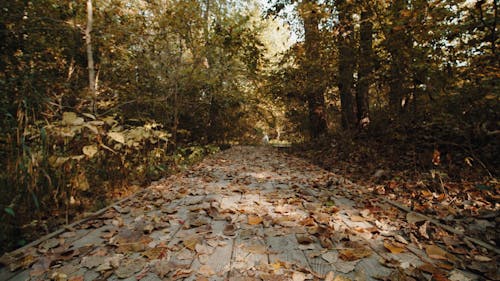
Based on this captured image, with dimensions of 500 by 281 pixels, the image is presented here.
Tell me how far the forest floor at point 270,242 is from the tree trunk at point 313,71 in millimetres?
2934

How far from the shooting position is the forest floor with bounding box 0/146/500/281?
1.27 meters

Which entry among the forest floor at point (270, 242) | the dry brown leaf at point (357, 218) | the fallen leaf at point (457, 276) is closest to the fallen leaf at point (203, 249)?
the forest floor at point (270, 242)

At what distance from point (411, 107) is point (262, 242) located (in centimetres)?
388

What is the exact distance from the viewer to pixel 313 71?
543 centimetres

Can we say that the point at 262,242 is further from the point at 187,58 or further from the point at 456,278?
the point at 187,58

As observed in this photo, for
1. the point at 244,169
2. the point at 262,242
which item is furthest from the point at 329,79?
the point at 262,242

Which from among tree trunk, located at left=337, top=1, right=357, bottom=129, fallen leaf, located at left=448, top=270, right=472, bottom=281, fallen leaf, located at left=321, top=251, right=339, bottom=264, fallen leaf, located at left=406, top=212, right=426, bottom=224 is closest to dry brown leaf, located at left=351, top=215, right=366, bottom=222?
fallen leaf, located at left=406, top=212, right=426, bottom=224

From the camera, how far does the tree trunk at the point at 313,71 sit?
12.9 ft

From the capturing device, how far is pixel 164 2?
5.08 meters

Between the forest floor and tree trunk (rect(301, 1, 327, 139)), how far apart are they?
2934 mm

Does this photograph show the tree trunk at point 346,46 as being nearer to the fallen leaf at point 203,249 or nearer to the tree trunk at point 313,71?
the tree trunk at point 313,71

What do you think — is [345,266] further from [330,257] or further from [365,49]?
[365,49]

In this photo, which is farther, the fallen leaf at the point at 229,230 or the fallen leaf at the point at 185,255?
the fallen leaf at the point at 229,230

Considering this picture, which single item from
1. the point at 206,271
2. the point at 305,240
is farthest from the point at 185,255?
the point at 305,240
